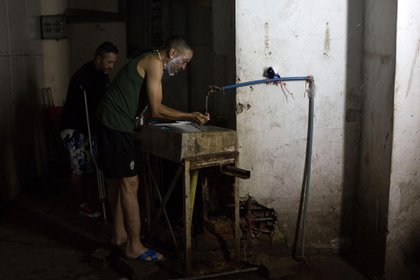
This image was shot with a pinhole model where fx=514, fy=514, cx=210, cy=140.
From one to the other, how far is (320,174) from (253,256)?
95cm

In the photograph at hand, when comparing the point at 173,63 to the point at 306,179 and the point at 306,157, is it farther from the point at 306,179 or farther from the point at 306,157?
the point at 306,179

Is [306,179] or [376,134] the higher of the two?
[376,134]

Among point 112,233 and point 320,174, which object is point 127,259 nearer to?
point 112,233

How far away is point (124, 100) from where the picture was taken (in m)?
4.13

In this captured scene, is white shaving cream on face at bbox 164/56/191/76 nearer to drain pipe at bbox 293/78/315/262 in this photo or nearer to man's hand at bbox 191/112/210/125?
man's hand at bbox 191/112/210/125

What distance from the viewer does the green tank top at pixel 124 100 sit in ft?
13.4

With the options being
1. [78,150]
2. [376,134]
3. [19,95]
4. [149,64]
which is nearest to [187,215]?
[149,64]

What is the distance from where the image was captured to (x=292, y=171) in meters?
4.58

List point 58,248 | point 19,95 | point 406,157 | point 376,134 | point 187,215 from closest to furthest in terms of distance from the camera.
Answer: point 187,215, point 406,157, point 376,134, point 58,248, point 19,95

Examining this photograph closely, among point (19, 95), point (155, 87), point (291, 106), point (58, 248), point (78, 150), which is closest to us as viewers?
point (155, 87)

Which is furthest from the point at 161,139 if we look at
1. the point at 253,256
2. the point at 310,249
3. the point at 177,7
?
the point at 177,7

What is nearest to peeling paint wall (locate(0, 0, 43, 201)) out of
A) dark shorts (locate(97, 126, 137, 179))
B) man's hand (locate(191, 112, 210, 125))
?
dark shorts (locate(97, 126, 137, 179))

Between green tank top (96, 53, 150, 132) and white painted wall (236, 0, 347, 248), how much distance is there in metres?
0.86

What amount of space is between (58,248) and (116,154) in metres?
1.20
